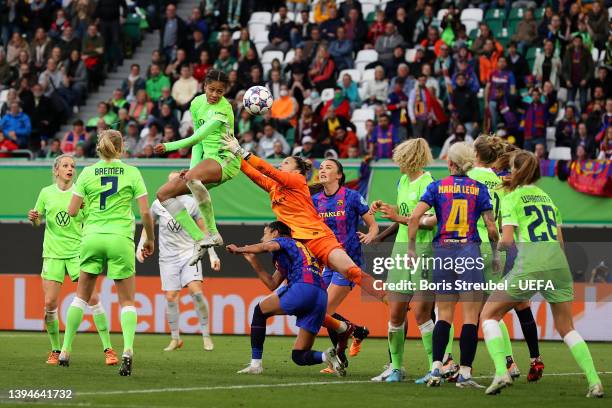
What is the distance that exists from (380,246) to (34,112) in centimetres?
1048

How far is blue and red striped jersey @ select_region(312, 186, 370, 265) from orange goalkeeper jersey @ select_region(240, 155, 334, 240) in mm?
950

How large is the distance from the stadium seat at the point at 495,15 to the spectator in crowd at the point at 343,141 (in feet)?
14.8

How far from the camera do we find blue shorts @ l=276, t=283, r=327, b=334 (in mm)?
11969

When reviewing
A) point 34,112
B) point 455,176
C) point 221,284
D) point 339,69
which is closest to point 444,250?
point 455,176

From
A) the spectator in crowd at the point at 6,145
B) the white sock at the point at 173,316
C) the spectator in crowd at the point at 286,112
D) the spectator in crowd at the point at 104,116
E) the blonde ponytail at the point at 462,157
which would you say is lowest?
the white sock at the point at 173,316

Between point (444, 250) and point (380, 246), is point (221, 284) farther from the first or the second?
point (444, 250)

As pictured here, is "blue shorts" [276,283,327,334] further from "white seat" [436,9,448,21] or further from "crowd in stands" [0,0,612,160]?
"white seat" [436,9,448,21]

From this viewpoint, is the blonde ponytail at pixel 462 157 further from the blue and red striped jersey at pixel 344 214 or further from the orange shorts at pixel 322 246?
the blue and red striped jersey at pixel 344 214

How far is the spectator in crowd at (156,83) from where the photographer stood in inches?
999

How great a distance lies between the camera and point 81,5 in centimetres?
2838

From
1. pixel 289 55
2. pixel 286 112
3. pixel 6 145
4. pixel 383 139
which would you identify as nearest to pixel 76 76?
pixel 6 145

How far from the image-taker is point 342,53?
2453 centimetres

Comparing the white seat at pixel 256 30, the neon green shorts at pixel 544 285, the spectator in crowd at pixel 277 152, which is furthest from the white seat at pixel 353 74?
the neon green shorts at pixel 544 285

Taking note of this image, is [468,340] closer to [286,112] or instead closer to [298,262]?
[298,262]
